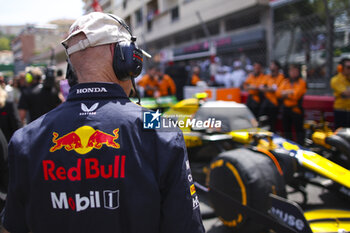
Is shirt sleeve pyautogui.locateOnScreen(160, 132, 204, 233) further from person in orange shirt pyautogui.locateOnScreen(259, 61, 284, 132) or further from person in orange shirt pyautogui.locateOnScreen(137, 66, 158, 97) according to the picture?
person in orange shirt pyautogui.locateOnScreen(137, 66, 158, 97)

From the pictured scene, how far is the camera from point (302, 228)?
198 cm

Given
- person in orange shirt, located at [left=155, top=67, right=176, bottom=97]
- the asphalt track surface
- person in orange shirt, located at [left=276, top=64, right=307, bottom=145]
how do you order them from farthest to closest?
person in orange shirt, located at [left=155, top=67, right=176, bottom=97] < person in orange shirt, located at [left=276, top=64, right=307, bottom=145] < the asphalt track surface

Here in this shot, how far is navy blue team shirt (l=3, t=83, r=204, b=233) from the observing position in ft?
2.96

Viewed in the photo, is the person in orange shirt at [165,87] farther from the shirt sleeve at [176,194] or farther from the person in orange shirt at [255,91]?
the shirt sleeve at [176,194]

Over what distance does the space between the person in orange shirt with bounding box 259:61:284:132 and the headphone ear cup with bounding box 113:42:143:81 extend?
5.15m

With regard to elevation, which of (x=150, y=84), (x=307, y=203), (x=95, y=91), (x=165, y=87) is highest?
(x=95, y=91)

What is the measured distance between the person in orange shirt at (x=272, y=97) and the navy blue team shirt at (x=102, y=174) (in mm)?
5202

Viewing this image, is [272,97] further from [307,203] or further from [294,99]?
[307,203]

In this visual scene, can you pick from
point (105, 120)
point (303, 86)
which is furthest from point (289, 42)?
point (105, 120)

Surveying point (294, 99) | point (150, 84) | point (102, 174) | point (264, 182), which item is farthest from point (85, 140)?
point (150, 84)

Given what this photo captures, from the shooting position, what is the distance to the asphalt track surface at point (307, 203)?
2946mm

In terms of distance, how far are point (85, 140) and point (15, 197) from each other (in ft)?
1.12

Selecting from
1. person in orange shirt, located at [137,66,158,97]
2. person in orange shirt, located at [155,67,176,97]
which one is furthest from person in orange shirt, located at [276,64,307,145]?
person in orange shirt, located at [137,66,158,97]

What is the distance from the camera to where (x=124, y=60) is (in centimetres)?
99
